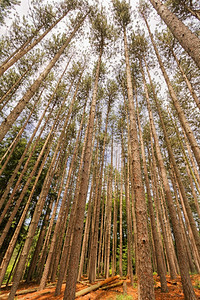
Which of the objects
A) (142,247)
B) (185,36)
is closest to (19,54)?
(185,36)

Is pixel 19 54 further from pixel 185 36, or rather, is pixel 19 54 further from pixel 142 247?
pixel 142 247

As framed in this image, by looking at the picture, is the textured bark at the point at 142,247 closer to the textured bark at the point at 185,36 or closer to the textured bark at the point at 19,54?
the textured bark at the point at 185,36

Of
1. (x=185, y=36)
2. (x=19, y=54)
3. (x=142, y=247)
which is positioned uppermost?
(x=19, y=54)

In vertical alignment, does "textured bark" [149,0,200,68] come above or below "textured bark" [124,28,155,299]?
above

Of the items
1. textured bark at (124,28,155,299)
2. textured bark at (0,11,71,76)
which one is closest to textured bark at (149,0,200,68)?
textured bark at (124,28,155,299)

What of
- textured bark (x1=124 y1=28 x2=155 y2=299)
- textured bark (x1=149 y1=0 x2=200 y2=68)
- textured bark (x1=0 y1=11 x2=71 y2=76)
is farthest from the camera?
textured bark (x1=0 y1=11 x2=71 y2=76)

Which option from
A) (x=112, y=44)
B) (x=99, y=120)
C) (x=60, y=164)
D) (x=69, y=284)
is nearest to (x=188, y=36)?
(x=69, y=284)

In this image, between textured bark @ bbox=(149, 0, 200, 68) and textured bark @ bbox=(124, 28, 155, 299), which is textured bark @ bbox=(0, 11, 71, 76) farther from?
textured bark @ bbox=(124, 28, 155, 299)

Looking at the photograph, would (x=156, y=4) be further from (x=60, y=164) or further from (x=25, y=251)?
(x=60, y=164)

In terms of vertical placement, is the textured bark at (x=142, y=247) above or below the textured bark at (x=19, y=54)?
below

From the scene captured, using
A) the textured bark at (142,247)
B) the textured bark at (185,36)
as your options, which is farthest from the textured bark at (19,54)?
the textured bark at (142,247)

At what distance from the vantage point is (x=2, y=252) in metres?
9.02

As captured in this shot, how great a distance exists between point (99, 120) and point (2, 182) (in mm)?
7933

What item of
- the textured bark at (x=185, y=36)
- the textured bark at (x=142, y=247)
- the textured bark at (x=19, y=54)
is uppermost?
the textured bark at (x=19, y=54)
